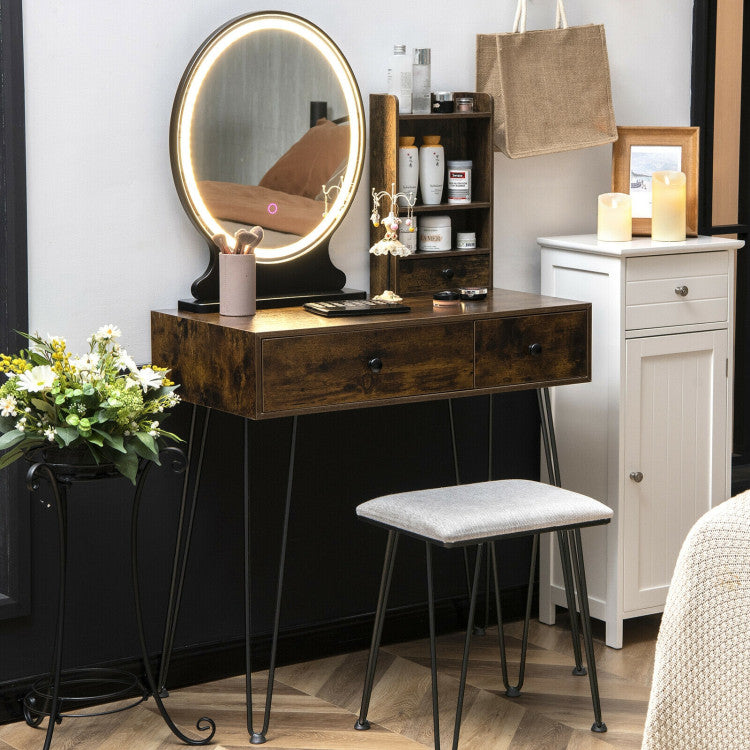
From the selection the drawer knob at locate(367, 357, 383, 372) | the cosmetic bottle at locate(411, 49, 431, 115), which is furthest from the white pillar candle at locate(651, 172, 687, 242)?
the drawer knob at locate(367, 357, 383, 372)

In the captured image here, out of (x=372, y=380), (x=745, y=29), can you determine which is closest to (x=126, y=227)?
(x=372, y=380)

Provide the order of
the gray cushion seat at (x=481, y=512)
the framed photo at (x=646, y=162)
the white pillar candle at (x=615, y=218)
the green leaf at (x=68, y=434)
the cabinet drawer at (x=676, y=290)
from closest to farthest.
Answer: the green leaf at (x=68, y=434), the gray cushion seat at (x=481, y=512), the cabinet drawer at (x=676, y=290), the white pillar candle at (x=615, y=218), the framed photo at (x=646, y=162)

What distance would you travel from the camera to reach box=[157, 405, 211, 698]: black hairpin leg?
2.93 metres

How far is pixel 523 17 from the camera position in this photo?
10.9 feet

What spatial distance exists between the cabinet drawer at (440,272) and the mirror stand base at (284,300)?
0.13 m

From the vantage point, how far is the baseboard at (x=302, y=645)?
2957 mm

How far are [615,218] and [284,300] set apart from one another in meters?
0.98

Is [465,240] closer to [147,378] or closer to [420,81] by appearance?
[420,81]

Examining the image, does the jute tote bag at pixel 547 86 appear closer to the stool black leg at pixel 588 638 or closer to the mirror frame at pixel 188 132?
the mirror frame at pixel 188 132

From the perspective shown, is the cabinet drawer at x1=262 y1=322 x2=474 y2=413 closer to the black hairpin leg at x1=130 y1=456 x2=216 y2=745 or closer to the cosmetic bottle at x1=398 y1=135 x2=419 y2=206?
the black hairpin leg at x1=130 y1=456 x2=216 y2=745

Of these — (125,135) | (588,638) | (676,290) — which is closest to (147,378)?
(125,135)

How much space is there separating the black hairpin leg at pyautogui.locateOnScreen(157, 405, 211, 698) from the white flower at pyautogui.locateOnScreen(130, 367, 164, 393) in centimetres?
32

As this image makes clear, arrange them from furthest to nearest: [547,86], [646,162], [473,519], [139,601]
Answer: [646,162]
[547,86]
[139,601]
[473,519]

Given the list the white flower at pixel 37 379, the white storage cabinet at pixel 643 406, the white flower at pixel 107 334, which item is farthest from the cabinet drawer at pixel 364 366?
the white storage cabinet at pixel 643 406
